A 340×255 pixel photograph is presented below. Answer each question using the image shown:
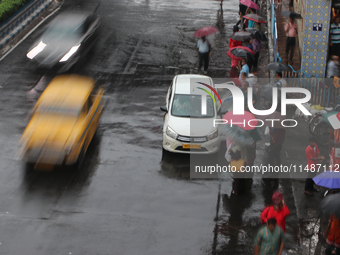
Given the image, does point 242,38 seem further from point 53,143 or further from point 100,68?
point 53,143

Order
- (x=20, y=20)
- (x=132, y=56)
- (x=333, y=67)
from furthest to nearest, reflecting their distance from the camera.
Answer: (x=20, y=20)
(x=132, y=56)
(x=333, y=67)

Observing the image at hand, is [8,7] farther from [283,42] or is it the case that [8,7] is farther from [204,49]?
[283,42]

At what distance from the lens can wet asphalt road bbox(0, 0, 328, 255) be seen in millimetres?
9711

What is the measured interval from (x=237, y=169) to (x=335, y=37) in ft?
27.2

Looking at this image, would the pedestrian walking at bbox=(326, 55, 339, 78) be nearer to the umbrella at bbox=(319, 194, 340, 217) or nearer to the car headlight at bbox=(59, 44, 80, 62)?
the umbrella at bbox=(319, 194, 340, 217)

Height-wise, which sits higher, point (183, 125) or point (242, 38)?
point (242, 38)

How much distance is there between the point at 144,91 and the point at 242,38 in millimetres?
4209

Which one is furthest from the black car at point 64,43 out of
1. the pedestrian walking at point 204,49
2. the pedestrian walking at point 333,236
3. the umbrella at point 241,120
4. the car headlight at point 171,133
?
the pedestrian walking at point 333,236

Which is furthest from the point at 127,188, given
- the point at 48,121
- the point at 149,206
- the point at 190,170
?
the point at 48,121

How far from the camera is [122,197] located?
11242 millimetres

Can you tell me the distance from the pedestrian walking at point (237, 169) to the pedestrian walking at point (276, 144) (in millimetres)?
1313

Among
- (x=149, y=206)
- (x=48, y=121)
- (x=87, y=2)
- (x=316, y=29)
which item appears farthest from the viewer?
(x=87, y=2)

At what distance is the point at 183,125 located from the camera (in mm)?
12977

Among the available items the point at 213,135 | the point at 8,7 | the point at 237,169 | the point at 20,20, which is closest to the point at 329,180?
the point at 237,169
